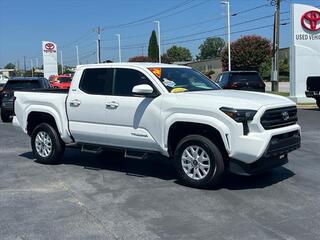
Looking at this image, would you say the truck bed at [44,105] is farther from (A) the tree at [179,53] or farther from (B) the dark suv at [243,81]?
(A) the tree at [179,53]

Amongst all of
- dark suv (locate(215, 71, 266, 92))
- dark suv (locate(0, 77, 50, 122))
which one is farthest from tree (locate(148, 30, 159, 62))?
dark suv (locate(0, 77, 50, 122))

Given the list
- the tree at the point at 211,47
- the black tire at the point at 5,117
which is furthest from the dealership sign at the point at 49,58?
the tree at the point at 211,47

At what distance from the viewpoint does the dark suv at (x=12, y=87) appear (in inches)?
742

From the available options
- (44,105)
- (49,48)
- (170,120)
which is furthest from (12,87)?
(49,48)

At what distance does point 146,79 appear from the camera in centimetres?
818

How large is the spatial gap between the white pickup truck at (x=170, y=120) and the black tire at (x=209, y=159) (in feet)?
0.05

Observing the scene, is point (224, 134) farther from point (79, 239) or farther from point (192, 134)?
point (79, 239)

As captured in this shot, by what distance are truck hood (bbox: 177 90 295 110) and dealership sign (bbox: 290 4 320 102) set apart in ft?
62.6

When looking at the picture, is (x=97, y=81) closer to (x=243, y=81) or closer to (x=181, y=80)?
(x=181, y=80)

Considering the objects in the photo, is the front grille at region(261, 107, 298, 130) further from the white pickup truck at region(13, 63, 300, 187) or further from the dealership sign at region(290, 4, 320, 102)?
the dealership sign at region(290, 4, 320, 102)

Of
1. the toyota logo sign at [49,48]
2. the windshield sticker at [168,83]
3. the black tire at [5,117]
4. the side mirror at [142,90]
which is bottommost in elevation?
the black tire at [5,117]

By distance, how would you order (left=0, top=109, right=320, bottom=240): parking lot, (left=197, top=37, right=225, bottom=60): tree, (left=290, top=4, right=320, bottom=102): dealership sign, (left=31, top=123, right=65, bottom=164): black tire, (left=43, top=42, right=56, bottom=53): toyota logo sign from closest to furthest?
(left=0, top=109, right=320, bottom=240): parking lot < (left=31, top=123, right=65, bottom=164): black tire < (left=290, top=4, right=320, bottom=102): dealership sign < (left=43, top=42, right=56, bottom=53): toyota logo sign < (left=197, top=37, right=225, bottom=60): tree

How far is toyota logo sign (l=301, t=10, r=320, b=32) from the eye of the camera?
26125 mm

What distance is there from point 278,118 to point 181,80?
1793 mm
